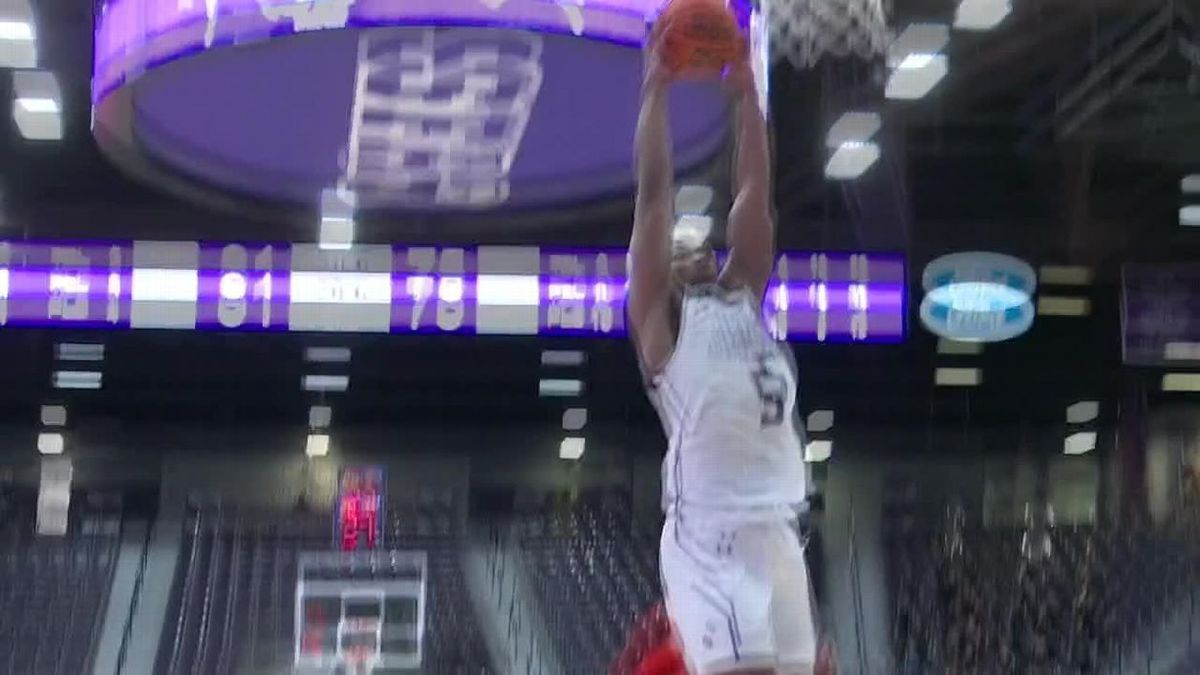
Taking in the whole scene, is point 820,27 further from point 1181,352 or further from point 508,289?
point 1181,352

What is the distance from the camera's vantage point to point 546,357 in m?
7.75

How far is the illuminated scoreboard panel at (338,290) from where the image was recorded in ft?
21.8

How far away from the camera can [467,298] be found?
675 centimetres

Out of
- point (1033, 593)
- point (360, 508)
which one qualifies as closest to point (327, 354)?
point (360, 508)

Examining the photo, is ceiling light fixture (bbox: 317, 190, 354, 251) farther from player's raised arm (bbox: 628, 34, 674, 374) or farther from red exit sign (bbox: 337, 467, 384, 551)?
player's raised arm (bbox: 628, 34, 674, 374)

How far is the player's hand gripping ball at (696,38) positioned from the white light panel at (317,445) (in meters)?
6.38

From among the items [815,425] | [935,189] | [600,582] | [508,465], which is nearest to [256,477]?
Answer: [508,465]

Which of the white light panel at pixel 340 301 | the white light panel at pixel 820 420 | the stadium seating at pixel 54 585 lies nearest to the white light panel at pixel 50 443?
the stadium seating at pixel 54 585

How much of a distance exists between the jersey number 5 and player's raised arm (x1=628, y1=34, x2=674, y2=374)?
130mm

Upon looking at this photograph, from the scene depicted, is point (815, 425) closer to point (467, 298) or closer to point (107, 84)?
point (467, 298)

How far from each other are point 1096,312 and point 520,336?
2825 millimetres

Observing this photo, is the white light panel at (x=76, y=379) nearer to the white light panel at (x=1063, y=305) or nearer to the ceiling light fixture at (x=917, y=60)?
the ceiling light fixture at (x=917, y=60)

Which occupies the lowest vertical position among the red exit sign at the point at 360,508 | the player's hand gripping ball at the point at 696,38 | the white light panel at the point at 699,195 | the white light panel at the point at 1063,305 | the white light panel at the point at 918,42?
the red exit sign at the point at 360,508

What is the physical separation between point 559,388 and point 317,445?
1321 millimetres
